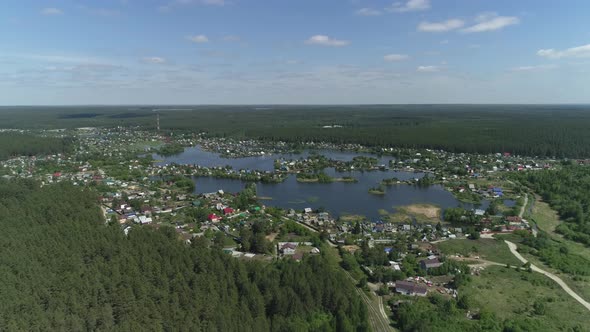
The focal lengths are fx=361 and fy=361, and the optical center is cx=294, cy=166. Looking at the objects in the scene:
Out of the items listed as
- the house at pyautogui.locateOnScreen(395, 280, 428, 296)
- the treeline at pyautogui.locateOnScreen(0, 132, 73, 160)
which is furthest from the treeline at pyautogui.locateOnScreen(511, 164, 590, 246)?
the treeline at pyautogui.locateOnScreen(0, 132, 73, 160)

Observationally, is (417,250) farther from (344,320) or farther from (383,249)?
(344,320)

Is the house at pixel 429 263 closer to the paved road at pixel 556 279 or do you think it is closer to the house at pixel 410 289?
the house at pixel 410 289

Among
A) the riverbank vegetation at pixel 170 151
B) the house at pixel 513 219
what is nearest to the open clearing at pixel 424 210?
the house at pixel 513 219

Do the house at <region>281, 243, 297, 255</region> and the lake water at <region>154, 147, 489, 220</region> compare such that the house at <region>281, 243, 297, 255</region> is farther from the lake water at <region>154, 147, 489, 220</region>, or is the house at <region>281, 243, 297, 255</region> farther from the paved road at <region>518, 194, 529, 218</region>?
the paved road at <region>518, 194, 529, 218</region>

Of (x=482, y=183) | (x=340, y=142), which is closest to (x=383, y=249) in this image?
(x=482, y=183)

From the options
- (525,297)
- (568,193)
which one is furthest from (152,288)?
(568,193)
